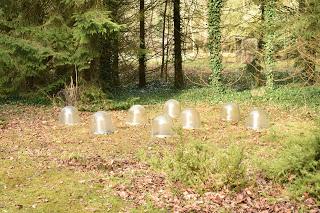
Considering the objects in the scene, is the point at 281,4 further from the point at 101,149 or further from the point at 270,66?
the point at 101,149

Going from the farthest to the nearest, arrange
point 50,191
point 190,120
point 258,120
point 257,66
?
point 257,66 → point 190,120 → point 258,120 → point 50,191

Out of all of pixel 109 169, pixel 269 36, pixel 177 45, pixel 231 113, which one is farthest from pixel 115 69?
pixel 109 169

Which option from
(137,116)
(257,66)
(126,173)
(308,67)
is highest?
(257,66)

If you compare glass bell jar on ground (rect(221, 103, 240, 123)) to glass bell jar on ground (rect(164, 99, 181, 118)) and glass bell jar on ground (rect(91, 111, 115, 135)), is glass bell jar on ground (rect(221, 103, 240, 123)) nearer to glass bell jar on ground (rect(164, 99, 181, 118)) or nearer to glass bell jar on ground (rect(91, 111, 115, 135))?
glass bell jar on ground (rect(164, 99, 181, 118))

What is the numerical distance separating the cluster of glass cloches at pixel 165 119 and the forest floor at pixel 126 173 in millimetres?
294

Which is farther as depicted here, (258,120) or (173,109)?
(173,109)

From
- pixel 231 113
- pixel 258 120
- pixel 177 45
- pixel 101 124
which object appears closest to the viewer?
pixel 101 124

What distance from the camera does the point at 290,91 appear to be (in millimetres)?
18250

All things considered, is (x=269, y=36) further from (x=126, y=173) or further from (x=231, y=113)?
(x=126, y=173)

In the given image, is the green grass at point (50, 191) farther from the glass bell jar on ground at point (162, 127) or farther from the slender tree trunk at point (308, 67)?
the slender tree trunk at point (308, 67)

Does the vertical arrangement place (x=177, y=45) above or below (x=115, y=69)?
above

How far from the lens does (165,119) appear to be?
476 inches

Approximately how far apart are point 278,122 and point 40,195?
26.5 feet

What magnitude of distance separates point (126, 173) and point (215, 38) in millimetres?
11125
